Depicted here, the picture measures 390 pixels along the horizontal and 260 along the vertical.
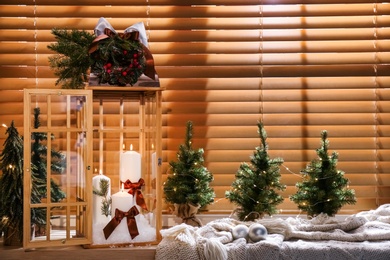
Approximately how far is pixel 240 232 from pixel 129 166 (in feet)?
1.72

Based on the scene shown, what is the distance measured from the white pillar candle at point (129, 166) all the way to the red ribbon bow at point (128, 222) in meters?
0.13

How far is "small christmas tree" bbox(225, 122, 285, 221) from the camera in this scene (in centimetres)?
301

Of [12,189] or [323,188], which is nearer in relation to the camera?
[12,189]

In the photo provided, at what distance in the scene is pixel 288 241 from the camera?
285cm

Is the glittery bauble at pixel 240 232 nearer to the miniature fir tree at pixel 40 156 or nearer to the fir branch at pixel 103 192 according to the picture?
the fir branch at pixel 103 192

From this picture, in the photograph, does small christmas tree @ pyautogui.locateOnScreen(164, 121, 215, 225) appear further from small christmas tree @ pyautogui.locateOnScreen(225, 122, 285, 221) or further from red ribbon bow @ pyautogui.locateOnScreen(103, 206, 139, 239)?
red ribbon bow @ pyautogui.locateOnScreen(103, 206, 139, 239)

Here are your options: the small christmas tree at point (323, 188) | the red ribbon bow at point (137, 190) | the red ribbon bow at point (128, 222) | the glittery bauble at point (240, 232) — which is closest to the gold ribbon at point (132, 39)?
the red ribbon bow at point (137, 190)

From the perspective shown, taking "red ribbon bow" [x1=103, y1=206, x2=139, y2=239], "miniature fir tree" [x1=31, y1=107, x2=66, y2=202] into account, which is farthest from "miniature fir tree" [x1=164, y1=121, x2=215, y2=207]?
"miniature fir tree" [x1=31, y1=107, x2=66, y2=202]

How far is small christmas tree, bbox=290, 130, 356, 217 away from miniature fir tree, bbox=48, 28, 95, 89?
1.05m

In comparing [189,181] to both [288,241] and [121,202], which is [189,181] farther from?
[288,241]

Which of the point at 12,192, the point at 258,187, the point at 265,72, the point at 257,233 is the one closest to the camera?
the point at 257,233

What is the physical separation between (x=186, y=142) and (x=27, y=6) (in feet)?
3.19

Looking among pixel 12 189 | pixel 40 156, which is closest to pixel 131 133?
pixel 40 156

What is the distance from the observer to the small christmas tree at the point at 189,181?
301 centimetres
